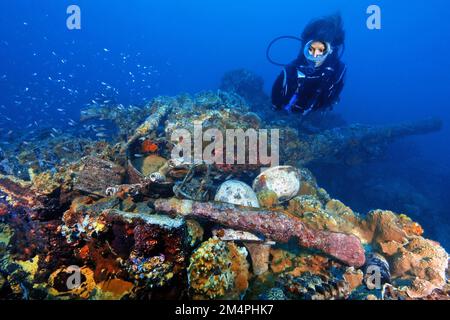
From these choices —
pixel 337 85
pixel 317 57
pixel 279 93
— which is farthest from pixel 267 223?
pixel 317 57

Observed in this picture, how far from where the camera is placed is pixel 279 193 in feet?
18.0

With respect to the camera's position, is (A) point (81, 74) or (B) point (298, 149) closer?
(B) point (298, 149)

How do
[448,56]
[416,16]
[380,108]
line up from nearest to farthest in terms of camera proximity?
[380,108] → [448,56] → [416,16]

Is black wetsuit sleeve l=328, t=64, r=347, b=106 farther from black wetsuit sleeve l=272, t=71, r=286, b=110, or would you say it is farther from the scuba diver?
black wetsuit sleeve l=272, t=71, r=286, b=110

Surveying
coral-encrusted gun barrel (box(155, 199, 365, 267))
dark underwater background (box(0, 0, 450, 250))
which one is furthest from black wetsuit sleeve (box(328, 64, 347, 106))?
dark underwater background (box(0, 0, 450, 250))

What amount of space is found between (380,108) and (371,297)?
62.2 m

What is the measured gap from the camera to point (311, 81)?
4082mm

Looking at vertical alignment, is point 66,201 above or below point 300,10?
below

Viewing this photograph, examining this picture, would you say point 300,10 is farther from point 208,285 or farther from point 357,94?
point 208,285

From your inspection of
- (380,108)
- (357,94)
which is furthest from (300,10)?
(380,108)

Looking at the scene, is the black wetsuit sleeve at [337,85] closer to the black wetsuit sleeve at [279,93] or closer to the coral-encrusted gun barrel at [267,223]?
the black wetsuit sleeve at [279,93]

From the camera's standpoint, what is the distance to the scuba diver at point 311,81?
161 inches

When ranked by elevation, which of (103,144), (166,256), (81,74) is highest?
(81,74)

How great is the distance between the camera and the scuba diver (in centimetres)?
409
